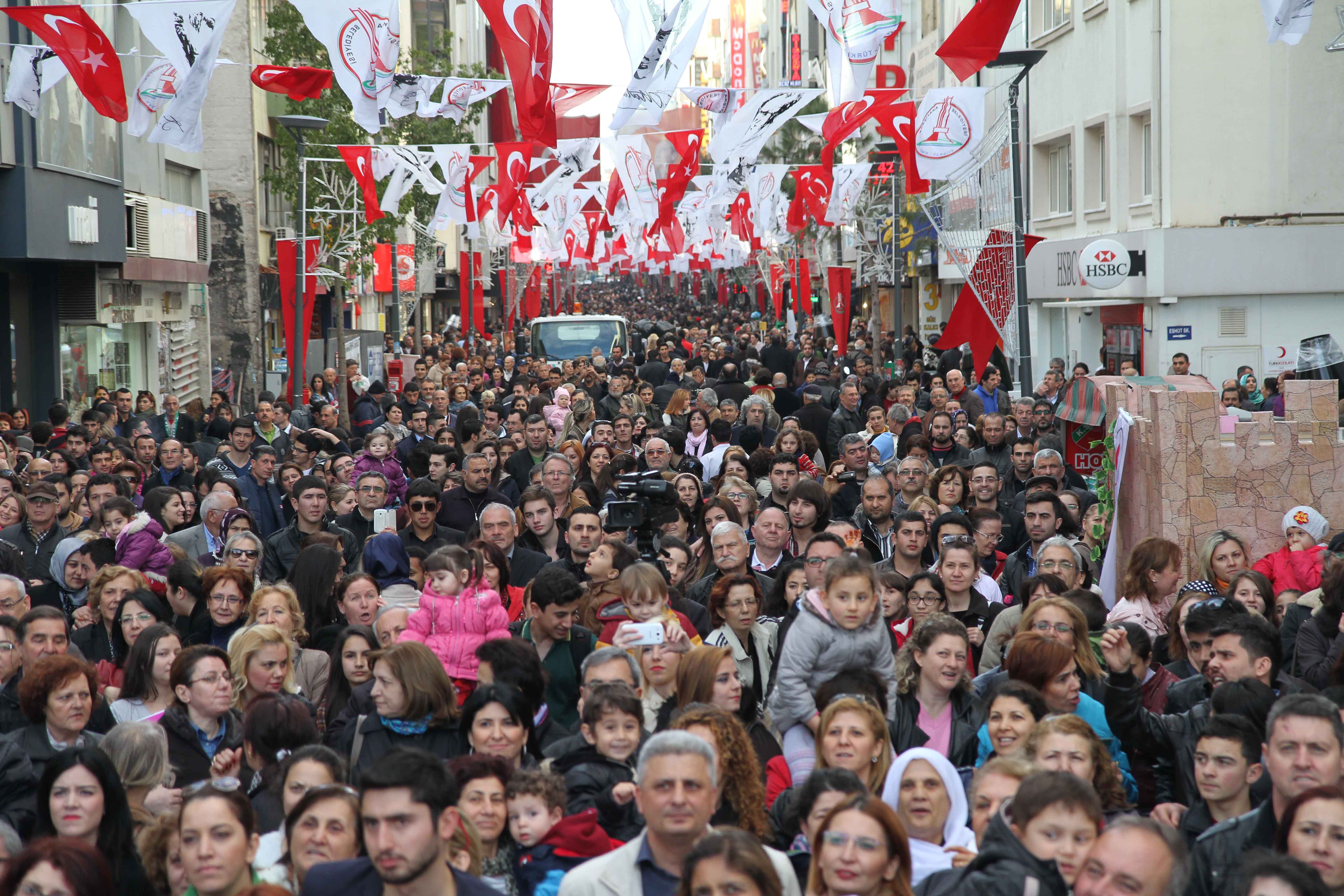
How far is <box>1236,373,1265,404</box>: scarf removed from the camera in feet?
60.8

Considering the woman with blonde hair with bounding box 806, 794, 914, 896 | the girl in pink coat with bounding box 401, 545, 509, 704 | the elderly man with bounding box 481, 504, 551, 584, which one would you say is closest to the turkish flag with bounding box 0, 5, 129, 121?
the elderly man with bounding box 481, 504, 551, 584

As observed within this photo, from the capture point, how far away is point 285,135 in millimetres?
36719

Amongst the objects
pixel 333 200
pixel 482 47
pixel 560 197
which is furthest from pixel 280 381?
pixel 482 47

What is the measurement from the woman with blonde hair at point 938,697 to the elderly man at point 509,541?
374 centimetres

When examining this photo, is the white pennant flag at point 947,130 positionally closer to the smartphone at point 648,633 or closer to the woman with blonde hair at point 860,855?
the smartphone at point 648,633

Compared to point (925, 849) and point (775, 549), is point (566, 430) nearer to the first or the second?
point (775, 549)

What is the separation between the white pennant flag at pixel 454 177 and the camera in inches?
939

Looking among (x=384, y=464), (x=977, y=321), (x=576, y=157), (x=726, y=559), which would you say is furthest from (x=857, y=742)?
(x=576, y=157)

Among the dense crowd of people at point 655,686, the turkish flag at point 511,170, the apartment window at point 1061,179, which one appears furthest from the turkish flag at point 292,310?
the apartment window at point 1061,179

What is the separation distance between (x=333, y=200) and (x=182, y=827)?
30.6 meters

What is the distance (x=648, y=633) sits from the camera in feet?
21.1

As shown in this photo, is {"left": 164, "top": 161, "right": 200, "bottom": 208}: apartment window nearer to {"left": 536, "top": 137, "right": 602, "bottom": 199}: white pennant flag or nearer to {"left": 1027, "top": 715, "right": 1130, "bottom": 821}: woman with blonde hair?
{"left": 536, "top": 137, "right": 602, "bottom": 199}: white pennant flag

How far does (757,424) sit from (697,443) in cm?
73

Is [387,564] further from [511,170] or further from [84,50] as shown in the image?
[511,170]
